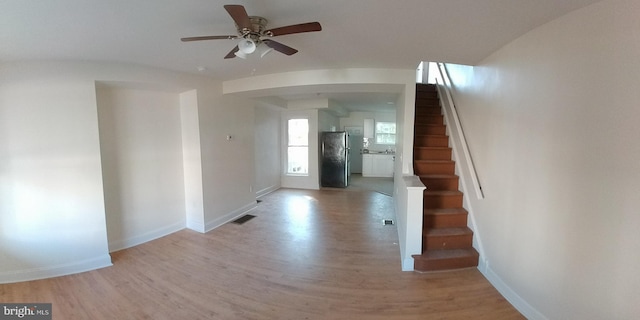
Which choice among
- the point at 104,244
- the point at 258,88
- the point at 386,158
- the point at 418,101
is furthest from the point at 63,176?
the point at 386,158

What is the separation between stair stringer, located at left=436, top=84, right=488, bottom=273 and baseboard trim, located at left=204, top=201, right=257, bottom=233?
3.72 meters

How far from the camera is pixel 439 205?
3.01 metres

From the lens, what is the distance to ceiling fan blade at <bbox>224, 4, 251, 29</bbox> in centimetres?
133

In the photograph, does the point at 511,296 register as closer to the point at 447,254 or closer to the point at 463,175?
the point at 447,254

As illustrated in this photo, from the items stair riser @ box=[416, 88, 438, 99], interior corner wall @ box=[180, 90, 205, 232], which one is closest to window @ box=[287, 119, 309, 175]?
stair riser @ box=[416, 88, 438, 99]

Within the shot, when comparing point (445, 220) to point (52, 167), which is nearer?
point (52, 167)

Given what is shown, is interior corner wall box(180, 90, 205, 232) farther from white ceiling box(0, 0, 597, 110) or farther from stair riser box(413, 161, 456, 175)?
stair riser box(413, 161, 456, 175)

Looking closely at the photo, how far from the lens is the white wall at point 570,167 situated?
1261 mm

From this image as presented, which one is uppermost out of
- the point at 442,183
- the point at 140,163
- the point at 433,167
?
the point at 140,163

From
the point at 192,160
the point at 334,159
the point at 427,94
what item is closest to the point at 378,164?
the point at 334,159

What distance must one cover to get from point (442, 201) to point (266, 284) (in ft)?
7.95

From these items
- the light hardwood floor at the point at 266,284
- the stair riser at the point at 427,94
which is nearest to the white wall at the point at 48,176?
the light hardwood floor at the point at 266,284

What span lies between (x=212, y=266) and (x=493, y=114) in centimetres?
355

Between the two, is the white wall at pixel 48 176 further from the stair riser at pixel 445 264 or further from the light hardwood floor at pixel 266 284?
the stair riser at pixel 445 264
